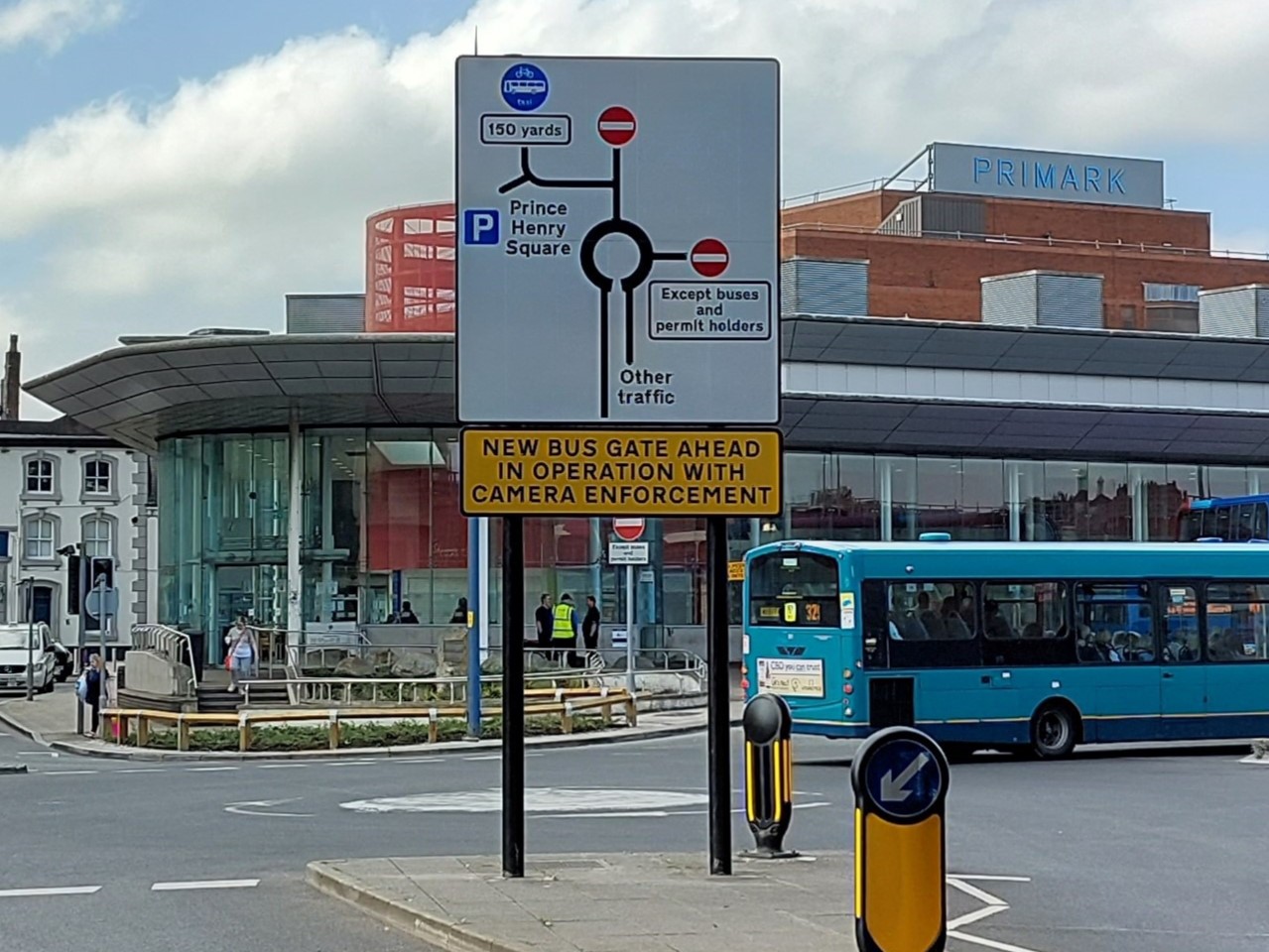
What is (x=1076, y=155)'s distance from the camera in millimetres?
77375

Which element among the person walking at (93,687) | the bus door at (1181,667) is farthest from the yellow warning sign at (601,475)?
the person walking at (93,687)

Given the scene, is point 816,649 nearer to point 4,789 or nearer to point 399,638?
point 4,789

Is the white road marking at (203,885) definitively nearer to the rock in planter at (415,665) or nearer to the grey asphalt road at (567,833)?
the grey asphalt road at (567,833)

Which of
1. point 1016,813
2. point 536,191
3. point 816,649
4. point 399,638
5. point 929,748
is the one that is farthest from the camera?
point 399,638

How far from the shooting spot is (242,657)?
38.9 metres

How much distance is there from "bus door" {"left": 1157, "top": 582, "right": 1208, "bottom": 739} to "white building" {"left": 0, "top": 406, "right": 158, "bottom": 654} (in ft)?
205

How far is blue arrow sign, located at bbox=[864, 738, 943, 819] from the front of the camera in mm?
8234

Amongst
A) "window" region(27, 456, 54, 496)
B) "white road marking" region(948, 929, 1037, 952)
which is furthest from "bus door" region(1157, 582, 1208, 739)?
→ "window" region(27, 456, 54, 496)

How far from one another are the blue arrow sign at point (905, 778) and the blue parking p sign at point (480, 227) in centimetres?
500

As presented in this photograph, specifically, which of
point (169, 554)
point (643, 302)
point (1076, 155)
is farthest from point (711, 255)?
point (1076, 155)

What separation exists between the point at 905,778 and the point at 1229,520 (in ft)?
93.5

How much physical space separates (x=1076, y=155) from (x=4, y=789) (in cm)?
6311

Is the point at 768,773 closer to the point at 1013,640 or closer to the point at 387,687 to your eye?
the point at 1013,640

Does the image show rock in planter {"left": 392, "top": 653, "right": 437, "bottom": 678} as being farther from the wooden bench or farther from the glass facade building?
the wooden bench
